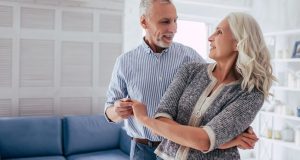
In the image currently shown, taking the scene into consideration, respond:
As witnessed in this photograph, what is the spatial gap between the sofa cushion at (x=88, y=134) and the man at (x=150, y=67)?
1.76 m

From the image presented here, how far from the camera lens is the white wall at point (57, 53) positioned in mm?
3229

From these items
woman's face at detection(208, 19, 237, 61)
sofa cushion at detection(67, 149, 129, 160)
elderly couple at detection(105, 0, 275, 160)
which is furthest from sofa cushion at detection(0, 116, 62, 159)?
woman's face at detection(208, 19, 237, 61)

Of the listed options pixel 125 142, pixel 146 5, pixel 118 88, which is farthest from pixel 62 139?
pixel 146 5

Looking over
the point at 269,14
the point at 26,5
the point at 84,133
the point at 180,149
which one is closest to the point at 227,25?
the point at 180,149

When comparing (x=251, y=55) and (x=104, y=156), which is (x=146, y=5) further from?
(x=104, y=156)

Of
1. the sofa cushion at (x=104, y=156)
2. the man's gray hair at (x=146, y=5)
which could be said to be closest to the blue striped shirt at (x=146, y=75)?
the man's gray hair at (x=146, y=5)

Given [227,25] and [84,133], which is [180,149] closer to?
[227,25]

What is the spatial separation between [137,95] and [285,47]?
10.0 ft

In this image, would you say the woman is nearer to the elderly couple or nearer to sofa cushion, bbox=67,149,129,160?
the elderly couple

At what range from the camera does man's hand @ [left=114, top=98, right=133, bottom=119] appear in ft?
4.07

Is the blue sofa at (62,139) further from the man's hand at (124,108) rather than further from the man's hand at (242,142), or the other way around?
the man's hand at (242,142)

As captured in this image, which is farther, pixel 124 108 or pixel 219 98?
pixel 124 108

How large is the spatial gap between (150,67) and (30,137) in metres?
2.00

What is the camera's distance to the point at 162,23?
4.73 ft
